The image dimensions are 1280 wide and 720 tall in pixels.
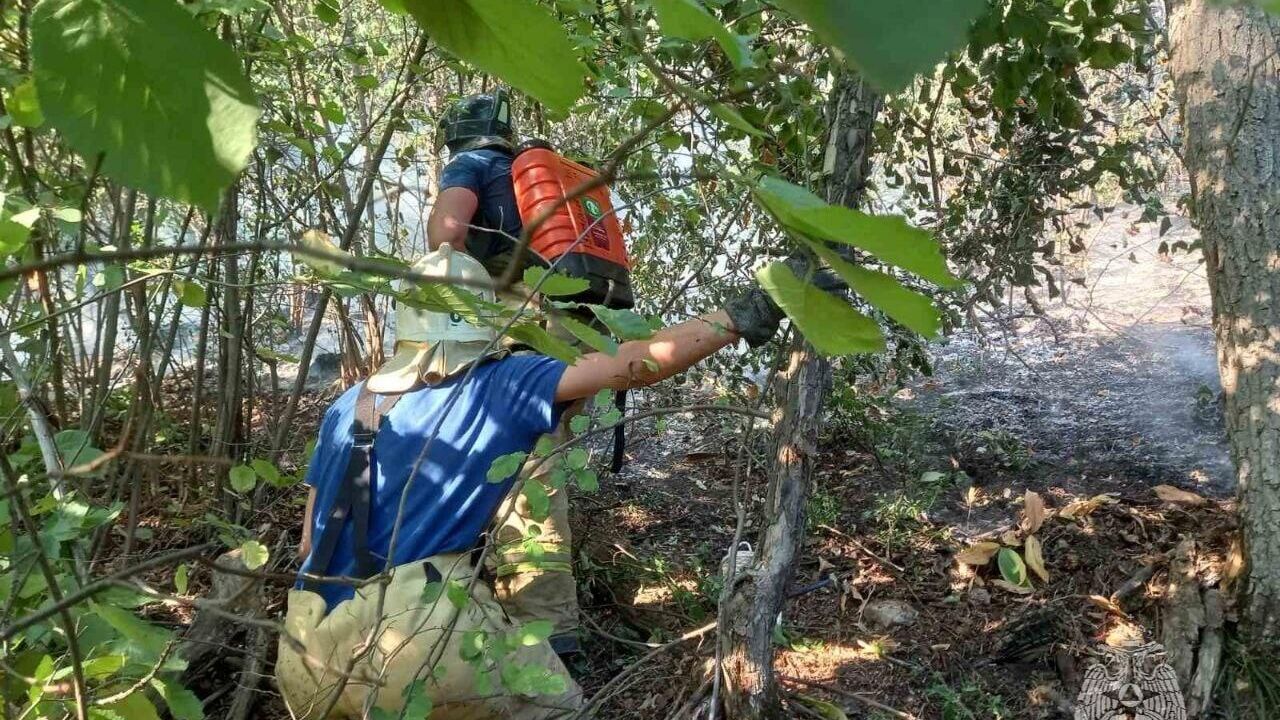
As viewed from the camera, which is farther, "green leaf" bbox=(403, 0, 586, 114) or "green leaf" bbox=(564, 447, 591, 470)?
"green leaf" bbox=(564, 447, 591, 470)

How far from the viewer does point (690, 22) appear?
0.42 metres

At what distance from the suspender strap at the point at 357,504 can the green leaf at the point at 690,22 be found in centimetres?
198

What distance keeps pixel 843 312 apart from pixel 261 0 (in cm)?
191

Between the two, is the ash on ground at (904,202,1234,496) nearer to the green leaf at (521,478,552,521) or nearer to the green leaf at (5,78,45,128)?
the green leaf at (521,478,552,521)

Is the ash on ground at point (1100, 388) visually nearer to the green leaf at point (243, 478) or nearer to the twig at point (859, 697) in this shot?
the twig at point (859, 697)

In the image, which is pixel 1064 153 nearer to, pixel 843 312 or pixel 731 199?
pixel 731 199

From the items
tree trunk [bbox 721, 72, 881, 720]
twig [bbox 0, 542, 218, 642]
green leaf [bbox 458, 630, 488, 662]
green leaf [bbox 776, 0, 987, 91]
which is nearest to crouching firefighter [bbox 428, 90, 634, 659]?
tree trunk [bbox 721, 72, 881, 720]

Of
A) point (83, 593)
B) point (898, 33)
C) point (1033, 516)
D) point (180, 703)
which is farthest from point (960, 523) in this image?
point (898, 33)

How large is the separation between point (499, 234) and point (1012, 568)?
72.6 inches

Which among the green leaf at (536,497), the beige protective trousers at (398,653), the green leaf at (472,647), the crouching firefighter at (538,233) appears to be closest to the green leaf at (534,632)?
the green leaf at (472,647)

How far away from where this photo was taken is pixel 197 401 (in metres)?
3.26

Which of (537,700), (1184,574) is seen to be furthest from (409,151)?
(1184,574)

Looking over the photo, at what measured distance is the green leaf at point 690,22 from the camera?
0.41 m

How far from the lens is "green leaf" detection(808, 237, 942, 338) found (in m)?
0.36
